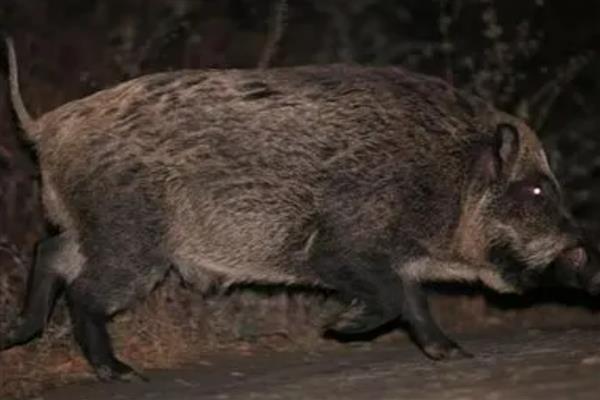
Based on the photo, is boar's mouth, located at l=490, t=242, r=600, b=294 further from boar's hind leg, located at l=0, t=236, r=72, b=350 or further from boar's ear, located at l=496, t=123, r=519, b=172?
boar's hind leg, located at l=0, t=236, r=72, b=350

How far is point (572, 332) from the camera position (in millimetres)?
9578

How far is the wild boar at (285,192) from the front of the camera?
27.7 feet

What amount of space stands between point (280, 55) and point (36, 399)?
12.6ft

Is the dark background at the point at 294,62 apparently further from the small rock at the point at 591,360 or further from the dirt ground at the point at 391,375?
the small rock at the point at 591,360

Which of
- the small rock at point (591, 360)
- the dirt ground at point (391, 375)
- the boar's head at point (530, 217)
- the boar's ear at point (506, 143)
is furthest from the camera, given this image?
the boar's head at point (530, 217)

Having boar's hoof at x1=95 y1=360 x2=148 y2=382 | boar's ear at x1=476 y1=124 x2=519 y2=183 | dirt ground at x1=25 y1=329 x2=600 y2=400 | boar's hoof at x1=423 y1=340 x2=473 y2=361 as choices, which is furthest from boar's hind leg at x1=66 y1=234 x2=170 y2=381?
boar's ear at x1=476 y1=124 x2=519 y2=183

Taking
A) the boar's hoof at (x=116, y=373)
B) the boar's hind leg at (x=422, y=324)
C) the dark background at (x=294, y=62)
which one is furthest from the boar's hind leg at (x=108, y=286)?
the boar's hind leg at (x=422, y=324)

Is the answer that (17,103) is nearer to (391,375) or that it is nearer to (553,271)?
(391,375)

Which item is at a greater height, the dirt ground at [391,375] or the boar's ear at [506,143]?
the boar's ear at [506,143]

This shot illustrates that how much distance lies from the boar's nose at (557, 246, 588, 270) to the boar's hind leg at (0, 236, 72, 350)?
2.34 m

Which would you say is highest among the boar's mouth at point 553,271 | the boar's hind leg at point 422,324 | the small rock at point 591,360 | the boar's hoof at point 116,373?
the boar's mouth at point 553,271

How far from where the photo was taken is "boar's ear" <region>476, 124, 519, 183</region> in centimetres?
868

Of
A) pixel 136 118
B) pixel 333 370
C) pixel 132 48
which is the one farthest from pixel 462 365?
pixel 132 48

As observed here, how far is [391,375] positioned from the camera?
26.2 feet
